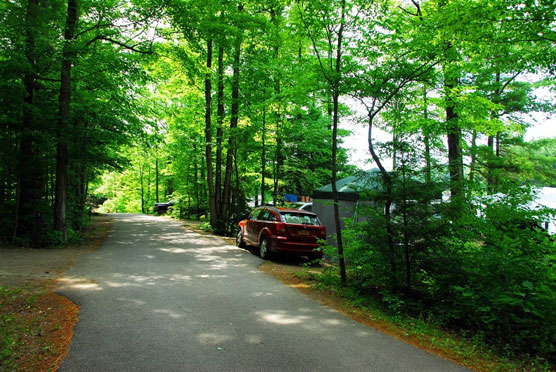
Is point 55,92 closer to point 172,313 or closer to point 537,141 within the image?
point 172,313

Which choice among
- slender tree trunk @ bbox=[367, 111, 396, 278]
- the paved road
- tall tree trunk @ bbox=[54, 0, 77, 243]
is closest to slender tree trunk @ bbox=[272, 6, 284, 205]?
tall tree trunk @ bbox=[54, 0, 77, 243]

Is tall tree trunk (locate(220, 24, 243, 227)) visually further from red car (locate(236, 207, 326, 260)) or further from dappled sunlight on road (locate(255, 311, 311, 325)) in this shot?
dappled sunlight on road (locate(255, 311, 311, 325))

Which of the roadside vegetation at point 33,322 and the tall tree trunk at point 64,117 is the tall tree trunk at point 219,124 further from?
the roadside vegetation at point 33,322

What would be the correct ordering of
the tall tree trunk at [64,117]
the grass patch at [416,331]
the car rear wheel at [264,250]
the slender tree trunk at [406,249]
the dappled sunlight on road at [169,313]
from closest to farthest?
the grass patch at [416,331], the dappled sunlight on road at [169,313], the slender tree trunk at [406,249], the car rear wheel at [264,250], the tall tree trunk at [64,117]

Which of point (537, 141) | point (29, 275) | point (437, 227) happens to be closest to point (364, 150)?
point (437, 227)

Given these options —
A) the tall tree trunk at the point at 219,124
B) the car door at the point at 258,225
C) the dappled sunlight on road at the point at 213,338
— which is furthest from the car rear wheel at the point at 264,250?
the tall tree trunk at the point at 219,124

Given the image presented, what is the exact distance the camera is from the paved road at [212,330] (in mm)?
3445

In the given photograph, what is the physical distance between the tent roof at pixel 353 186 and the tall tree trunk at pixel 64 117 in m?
8.70

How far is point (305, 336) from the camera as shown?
426 cm

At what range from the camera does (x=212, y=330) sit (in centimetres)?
428

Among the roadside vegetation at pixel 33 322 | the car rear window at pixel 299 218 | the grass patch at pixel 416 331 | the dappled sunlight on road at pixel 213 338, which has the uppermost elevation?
the car rear window at pixel 299 218

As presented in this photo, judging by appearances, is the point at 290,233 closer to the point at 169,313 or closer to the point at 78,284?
the point at 169,313

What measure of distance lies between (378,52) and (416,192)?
3.11 metres

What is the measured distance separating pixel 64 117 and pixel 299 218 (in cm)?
830
